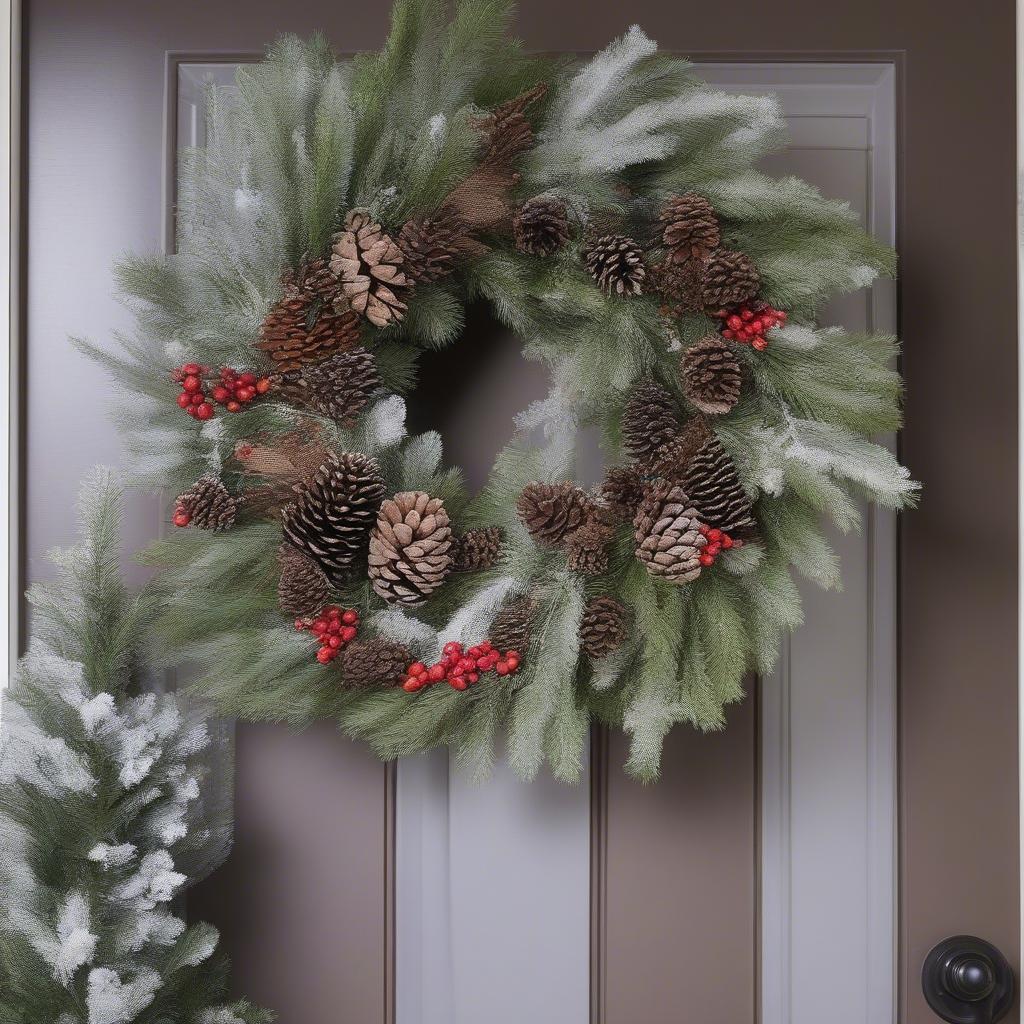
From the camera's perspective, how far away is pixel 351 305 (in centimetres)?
78

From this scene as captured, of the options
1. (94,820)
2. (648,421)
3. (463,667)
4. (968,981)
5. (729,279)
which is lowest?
(968,981)

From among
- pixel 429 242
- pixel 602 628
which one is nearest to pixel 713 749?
pixel 602 628

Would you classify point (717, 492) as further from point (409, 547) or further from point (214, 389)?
point (214, 389)

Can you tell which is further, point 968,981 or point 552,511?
point 968,981

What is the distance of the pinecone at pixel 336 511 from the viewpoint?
2.49 feet

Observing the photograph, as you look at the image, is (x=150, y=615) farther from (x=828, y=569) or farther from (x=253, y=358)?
(x=828, y=569)

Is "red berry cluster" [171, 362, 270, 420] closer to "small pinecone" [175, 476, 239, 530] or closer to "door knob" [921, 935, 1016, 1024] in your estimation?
"small pinecone" [175, 476, 239, 530]

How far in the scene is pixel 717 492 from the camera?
75cm

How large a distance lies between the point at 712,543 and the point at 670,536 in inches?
1.5

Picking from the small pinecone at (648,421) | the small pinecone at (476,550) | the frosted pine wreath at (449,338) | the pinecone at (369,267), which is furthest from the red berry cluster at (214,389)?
the small pinecone at (648,421)

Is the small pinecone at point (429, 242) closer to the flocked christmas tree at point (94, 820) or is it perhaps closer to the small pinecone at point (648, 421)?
the small pinecone at point (648, 421)

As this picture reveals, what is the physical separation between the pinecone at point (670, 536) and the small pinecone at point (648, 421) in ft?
0.14

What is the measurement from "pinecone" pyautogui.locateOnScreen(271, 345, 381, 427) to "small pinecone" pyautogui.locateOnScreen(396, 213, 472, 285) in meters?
0.09

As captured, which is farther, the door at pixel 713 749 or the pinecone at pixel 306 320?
the door at pixel 713 749
